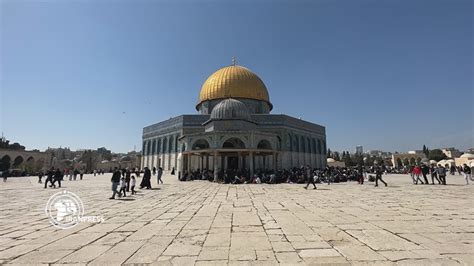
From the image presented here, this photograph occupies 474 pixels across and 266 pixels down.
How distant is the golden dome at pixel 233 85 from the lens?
3716 centimetres

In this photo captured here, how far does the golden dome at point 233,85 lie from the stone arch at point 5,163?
4831cm

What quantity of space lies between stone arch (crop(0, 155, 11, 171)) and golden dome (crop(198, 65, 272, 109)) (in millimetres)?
48305

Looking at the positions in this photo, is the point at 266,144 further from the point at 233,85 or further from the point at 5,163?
the point at 5,163

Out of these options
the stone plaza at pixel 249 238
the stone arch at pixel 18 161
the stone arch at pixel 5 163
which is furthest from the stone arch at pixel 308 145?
the stone arch at pixel 18 161

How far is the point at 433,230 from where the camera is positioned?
17.9 ft

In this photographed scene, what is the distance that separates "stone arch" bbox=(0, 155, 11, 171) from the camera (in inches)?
2209

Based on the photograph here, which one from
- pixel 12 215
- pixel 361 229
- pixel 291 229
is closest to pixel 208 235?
pixel 291 229

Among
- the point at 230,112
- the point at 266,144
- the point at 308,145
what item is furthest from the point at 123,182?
the point at 308,145

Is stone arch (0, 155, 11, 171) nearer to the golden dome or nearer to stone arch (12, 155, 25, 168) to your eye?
stone arch (12, 155, 25, 168)

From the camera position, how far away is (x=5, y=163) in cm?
5722

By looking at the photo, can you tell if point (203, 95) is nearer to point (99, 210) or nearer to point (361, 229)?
point (99, 210)

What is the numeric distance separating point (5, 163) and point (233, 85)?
182 ft

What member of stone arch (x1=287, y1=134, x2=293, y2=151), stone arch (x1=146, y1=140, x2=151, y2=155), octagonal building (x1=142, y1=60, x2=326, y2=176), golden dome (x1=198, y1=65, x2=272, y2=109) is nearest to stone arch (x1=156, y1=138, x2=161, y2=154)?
octagonal building (x1=142, y1=60, x2=326, y2=176)

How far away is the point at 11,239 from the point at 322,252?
5.76m
